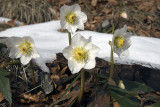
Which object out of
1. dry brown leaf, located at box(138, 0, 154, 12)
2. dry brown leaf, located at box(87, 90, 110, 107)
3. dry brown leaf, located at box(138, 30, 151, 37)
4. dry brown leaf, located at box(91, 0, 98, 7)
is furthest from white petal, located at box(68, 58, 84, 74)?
dry brown leaf, located at box(138, 0, 154, 12)

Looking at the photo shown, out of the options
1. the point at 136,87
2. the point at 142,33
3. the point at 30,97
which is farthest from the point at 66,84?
the point at 142,33

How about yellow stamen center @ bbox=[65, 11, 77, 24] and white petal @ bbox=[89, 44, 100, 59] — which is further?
yellow stamen center @ bbox=[65, 11, 77, 24]

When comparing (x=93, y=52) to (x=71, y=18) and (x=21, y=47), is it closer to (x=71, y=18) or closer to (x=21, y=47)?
(x=71, y=18)

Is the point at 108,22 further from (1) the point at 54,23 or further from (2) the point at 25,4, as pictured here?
(2) the point at 25,4

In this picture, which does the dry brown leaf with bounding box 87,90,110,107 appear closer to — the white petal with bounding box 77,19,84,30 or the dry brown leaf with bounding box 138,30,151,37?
the white petal with bounding box 77,19,84,30

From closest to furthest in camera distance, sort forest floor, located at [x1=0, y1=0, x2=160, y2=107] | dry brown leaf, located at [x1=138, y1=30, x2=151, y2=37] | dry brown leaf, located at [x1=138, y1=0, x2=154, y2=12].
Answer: forest floor, located at [x1=0, y1=0, x2=160, y2=107], dry brown leaf, located at [x1=138, y1=30, x2=151, y2=37], dry brown leaf, located at [x1=138, y1=0, x2=154, y2=12]

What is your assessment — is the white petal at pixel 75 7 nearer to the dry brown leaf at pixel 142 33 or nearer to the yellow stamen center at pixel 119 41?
the yellow stamen center at pixel 119 41
